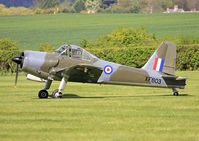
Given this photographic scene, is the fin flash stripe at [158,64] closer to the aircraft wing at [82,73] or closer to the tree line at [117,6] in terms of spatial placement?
the aircraft wing at [82,73]

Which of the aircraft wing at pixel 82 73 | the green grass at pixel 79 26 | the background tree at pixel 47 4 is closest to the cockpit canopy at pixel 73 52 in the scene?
the aircraft wing at pixel 82 73

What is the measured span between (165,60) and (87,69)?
118 inches

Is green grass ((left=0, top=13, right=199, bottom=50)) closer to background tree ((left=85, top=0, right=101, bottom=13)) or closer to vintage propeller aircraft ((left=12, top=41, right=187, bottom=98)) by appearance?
background tree ((left=85, top=0, right=101, bottom=13))

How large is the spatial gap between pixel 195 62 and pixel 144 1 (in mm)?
57285

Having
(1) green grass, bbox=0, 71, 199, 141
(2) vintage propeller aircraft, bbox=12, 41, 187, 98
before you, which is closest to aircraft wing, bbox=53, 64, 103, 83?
(2) vintage propeller aircraft, bbox=12, 41, 187, 98

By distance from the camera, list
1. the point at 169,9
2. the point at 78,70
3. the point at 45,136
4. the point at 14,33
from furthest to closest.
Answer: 1. the point at 169,9
2. the point at 14,33
3. the point at 78,70
4. the point at 45,136

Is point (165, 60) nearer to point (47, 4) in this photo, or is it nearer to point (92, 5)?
point (92, 5)

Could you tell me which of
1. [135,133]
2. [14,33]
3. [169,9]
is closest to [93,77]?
[135,133]

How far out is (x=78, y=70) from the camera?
15.8 meters

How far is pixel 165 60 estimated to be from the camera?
16516mm

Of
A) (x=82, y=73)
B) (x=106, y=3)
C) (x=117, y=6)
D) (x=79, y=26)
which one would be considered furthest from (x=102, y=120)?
(x=106, y=3)

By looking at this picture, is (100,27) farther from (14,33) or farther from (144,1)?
(144,1)

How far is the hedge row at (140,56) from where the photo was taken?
33500 mm

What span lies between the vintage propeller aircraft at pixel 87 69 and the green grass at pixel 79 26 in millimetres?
36515
